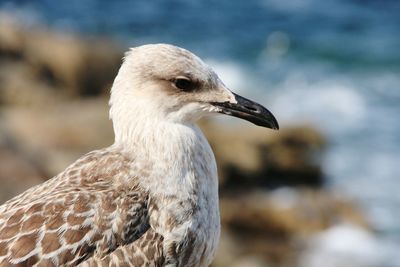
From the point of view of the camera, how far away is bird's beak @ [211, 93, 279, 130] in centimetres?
563

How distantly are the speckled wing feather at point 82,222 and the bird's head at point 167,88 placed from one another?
387 mm

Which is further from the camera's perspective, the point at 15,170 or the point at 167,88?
the point at 15,170

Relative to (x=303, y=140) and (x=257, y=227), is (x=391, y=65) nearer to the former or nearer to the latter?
(x=303, y=140)

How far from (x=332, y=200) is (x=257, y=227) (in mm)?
1425

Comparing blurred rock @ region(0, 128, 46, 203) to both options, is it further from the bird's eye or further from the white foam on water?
the bird's eye

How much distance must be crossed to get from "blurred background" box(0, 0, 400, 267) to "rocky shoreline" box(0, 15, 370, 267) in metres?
0.03

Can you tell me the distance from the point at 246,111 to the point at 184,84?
0.43 metres

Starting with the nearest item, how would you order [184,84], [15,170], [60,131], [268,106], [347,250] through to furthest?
[184,84] < [15,170] < [347,250] < [60,131] < [268,106]

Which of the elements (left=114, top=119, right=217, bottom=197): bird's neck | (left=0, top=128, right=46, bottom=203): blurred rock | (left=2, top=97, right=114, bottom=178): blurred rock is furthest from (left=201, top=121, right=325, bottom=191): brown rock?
(left=114, top=119, right=217, bottom=197): bird's neck

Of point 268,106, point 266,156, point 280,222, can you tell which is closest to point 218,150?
point 266,156

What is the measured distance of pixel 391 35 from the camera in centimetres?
2667

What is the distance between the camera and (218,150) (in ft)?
52.0

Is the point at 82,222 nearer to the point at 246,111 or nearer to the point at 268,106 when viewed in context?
the point at 246,111

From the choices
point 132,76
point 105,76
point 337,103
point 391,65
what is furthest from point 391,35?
point 132,76
